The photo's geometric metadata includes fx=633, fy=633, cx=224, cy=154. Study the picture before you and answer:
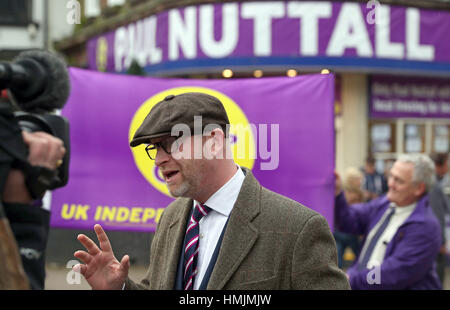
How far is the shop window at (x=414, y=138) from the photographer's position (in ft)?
34.7

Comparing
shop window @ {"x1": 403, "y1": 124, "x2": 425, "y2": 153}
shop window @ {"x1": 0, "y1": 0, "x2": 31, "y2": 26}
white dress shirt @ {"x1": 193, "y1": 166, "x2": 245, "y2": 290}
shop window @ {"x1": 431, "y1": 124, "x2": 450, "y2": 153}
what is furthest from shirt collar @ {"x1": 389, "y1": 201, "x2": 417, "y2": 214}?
shop window @ {"x1": 0, "y1": 0, "x2": 31, "y2": 26}

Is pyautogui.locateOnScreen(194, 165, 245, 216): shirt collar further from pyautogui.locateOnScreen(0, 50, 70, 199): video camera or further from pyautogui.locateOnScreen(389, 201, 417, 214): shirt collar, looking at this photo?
pyautogui.locateOnScreen(389, 201, 417, 214): shirt collar

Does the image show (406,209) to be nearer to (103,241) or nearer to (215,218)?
(215,218)

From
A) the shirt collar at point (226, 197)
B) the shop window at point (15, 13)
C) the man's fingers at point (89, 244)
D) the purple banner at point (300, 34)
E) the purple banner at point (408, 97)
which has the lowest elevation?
the man's fingers at point (89, 244)

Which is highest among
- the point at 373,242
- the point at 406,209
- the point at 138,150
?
the point at 138,150

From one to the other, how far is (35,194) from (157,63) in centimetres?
864

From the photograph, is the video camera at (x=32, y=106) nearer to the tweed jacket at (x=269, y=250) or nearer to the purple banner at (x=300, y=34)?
the tweed jacket at (x=269, y=250)

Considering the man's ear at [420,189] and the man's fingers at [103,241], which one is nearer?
the man's fingers at [103,241]

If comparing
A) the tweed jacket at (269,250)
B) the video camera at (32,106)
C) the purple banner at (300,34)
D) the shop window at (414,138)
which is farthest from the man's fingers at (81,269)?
the shop window at (414,138)

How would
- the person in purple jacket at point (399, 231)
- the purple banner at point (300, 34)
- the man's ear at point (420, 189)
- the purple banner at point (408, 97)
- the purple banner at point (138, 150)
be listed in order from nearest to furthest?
the person in purple jacket at point (399, 231) → the purple banner at point (138, 150) → the man's ear at point (420, 189) → the purple banner at point (300, 34) → the purple banner at point (408, 97)

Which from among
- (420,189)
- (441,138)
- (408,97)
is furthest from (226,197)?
(441,138)

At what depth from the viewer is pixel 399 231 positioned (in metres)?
3.61

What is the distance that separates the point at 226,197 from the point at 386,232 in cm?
208

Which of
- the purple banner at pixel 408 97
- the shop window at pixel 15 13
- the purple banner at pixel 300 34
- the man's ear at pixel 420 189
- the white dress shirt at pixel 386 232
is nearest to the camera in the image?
the white dress shirt at pixel 386 232
